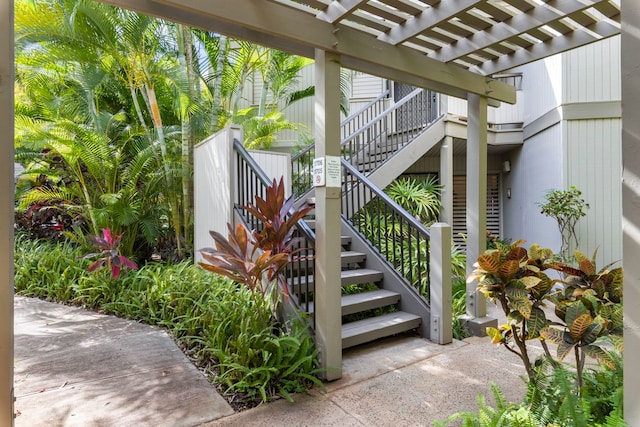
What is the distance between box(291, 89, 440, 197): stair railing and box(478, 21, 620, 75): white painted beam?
281 centimetres

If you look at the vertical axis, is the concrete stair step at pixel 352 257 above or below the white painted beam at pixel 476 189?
below

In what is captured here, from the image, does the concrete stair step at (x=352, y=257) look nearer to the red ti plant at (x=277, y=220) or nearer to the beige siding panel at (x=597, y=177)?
the red ti plant at (x=277, y=220)

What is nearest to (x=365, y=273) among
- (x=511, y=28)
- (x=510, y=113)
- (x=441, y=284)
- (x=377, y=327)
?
(x=377, y=327)

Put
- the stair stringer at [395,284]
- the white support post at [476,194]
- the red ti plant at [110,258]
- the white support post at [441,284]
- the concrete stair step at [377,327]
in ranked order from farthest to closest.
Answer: the red ti plant at [110,258], the white support post at [476,194], the stair stringer at [395,284], the white support post at [441,284], the concrete stair step at [377,327]

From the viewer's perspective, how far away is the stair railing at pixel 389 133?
6719mm

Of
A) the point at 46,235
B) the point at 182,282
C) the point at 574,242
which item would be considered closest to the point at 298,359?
the point at 182,282

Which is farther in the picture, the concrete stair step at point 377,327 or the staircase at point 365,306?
the staircase at point 365,306

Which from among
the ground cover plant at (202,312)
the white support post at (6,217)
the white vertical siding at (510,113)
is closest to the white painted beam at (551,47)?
the ground cover plant at (202,312)

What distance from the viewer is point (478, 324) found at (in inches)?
149

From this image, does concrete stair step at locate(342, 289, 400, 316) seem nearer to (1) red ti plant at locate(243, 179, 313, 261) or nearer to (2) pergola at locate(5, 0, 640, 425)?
(2) pergola at locate(5, 0, 640, 425)

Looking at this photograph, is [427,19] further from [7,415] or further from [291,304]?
[7,415]

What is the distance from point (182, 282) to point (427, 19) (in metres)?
3.50

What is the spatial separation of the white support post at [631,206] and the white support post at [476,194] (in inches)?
99.5

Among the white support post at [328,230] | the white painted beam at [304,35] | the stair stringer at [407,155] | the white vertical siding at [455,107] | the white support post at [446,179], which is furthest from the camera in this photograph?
the white vertical siding at [455,107]
